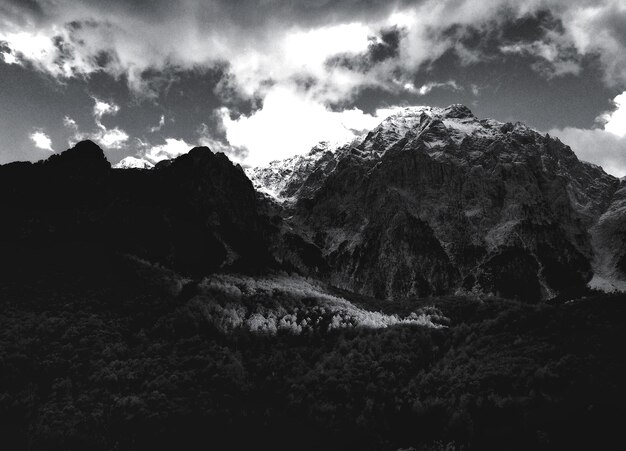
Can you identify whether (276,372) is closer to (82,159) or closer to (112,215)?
(112,215)

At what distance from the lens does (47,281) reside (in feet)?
339

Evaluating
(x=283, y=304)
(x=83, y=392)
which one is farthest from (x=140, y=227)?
(x=83, y=392)

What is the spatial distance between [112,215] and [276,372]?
262ft

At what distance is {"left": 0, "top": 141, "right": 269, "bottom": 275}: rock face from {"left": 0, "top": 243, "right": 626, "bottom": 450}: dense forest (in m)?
16.9

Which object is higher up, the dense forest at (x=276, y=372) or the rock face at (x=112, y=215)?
the rock face at (x=112, y=215)

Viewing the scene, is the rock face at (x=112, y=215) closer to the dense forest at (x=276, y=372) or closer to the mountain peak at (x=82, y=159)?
the mountain peak at (x=82, y=159)

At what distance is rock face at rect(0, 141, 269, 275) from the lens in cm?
12712

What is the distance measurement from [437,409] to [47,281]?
8244cm

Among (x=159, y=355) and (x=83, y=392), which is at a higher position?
(x=159, y=355)

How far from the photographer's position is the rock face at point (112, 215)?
127125 millimetres

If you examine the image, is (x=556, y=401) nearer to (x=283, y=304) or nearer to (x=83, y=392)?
(x=83, y=392)

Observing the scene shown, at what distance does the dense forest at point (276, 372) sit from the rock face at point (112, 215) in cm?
1689

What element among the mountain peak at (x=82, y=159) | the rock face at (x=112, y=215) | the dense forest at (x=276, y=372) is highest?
the mountain peak at (x=82, y=159)

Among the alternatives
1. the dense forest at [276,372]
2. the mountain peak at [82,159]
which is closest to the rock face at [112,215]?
the mountain peak at [82,159]
